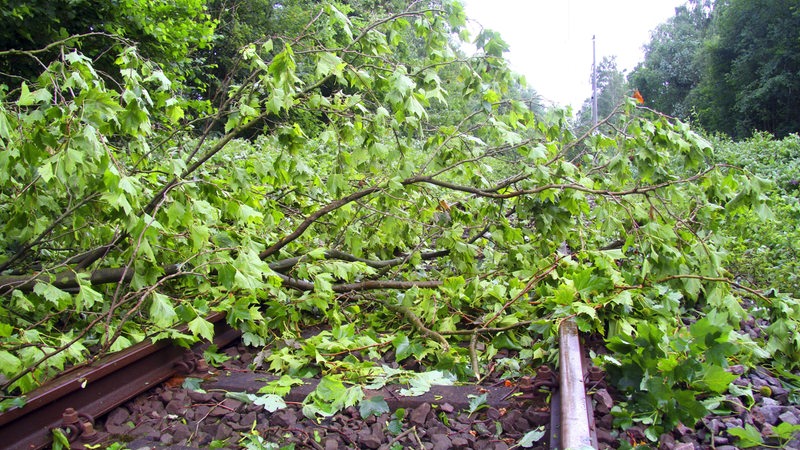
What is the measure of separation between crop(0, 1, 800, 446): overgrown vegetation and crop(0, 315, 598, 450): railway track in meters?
0.12

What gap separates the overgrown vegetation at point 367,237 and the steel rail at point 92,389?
0.09 m

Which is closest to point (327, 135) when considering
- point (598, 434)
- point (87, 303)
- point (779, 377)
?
point (87, 303)

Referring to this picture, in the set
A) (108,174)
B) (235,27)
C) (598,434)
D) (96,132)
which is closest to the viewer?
(598,434)

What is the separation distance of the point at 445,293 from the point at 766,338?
2.13 metres

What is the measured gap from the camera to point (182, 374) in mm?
3045

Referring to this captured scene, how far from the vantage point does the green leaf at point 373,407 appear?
2480 mm

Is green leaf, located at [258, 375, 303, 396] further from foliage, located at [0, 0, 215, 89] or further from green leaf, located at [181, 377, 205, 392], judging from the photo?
foliage, located at [0, 0, 215, 89]

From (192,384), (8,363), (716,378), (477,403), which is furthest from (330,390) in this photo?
(716,378)

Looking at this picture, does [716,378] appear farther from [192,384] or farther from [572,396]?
[192,384]

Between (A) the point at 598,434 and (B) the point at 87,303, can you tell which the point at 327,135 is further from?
(A) the point at 598,434

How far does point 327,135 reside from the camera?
4102 millimetres

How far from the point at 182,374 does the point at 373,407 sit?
1.24m

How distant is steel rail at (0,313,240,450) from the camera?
7.25 ft

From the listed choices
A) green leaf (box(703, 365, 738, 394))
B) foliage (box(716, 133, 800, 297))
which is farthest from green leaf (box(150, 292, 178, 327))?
foliage (box(716, 133, 800, 297))
